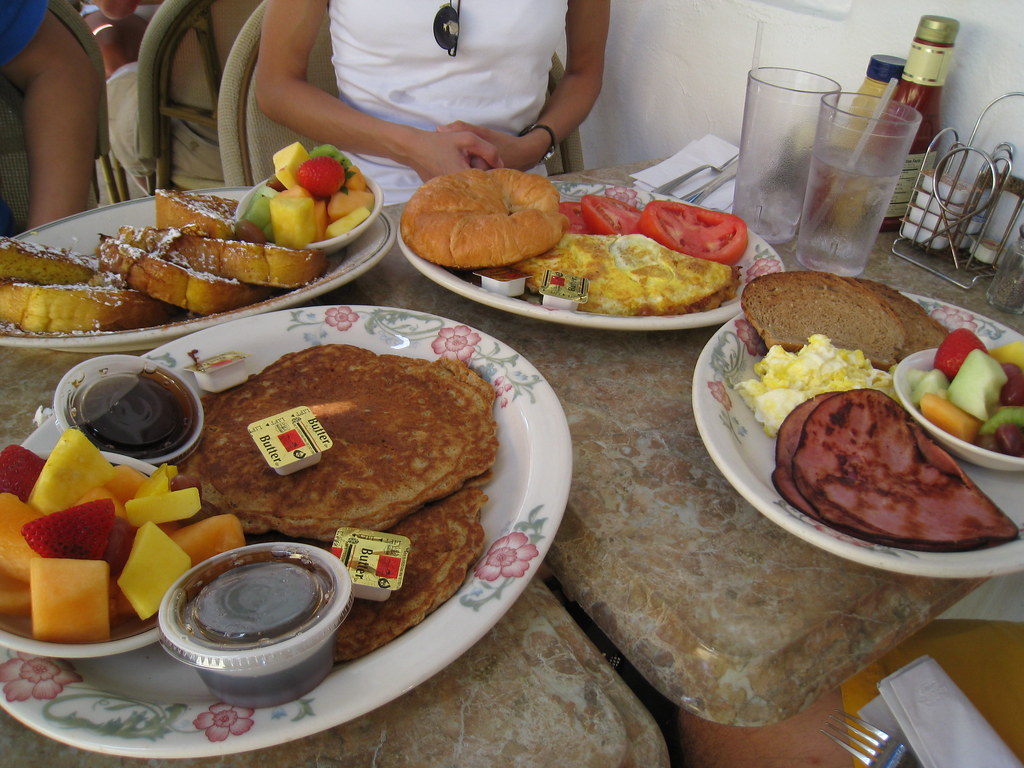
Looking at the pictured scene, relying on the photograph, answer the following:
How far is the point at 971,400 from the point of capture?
100cm

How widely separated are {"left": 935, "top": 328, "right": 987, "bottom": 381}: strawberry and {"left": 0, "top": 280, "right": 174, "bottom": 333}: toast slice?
149cm

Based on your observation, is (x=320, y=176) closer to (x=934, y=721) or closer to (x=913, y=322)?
(x=913, y=322)

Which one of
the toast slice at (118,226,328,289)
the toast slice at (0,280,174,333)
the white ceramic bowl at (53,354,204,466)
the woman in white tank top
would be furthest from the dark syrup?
the woman in white tank top

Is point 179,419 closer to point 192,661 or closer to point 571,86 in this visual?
point 192,661

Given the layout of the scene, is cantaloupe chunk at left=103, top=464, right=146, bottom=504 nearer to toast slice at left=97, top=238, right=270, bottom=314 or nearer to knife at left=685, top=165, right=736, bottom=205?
toast slice at left=97, top=238, right=270, bottom=314

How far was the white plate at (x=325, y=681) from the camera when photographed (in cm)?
67

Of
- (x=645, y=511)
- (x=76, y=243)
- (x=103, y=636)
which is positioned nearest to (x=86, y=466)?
(x=103, y=636)

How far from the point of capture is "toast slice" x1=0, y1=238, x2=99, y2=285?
1271 millimetres

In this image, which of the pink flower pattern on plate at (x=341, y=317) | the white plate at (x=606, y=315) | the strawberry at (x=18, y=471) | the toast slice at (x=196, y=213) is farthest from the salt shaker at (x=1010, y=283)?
the strawberry at (x=18, y=471)

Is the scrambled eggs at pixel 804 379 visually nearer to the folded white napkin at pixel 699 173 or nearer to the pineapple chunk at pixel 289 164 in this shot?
the folded white napkin at pixel 699 173

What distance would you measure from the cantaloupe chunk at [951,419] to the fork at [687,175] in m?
1.18


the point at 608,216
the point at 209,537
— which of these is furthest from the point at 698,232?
the point at 209,537

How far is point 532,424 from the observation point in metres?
1.08

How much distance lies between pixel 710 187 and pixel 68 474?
1888 millimetres
